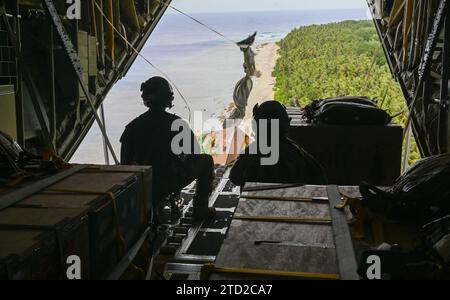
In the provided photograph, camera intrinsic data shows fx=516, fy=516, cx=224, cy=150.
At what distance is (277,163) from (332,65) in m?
21.1

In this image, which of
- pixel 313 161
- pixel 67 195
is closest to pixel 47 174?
pixel 67 195

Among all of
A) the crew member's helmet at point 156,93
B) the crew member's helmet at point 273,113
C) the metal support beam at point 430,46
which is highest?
the metal support beam at point 430,46

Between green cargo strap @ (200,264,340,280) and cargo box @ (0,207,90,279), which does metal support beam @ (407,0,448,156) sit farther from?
cargo box @ (0,207,90,279)

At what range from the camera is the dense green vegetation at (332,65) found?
776 inches

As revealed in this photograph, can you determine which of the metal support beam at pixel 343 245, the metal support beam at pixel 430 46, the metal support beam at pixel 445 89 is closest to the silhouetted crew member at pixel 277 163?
the metal support beam at pixel 343 245

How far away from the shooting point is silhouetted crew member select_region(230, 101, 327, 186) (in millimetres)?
4402

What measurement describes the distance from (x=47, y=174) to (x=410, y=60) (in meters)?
4.95

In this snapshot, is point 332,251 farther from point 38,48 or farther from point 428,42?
point 38,48

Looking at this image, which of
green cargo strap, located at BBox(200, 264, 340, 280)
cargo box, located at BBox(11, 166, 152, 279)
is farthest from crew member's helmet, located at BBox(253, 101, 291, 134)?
green cargo strap, located at BBox(200, 264, 340, 280)

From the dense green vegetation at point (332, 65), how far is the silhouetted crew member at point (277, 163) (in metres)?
9.53

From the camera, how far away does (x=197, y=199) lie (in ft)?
17.9

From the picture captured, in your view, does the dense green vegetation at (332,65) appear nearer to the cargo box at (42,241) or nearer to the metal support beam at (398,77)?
the metal support beam at (398,77)

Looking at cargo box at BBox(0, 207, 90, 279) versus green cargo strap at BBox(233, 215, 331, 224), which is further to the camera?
green cargo strap at BBox(233, 215, 331, 224)
